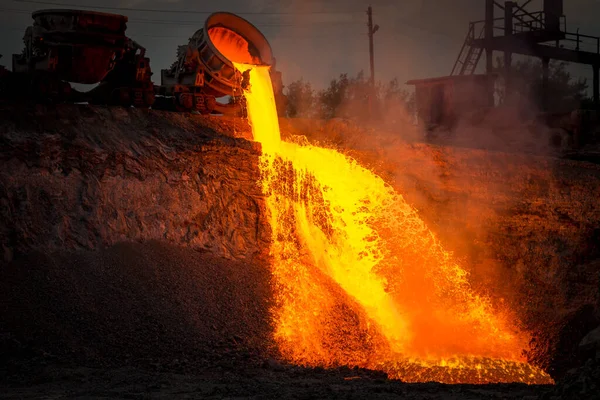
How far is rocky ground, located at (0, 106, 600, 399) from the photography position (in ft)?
30.4

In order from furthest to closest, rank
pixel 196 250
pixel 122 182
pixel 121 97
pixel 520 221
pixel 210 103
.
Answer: pixel 210 103
pixel 520 221
pixel 121 97
pixel 196 250
pixel 122 182

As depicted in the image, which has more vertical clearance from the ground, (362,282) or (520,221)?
(520,221)

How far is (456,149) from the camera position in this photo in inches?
607

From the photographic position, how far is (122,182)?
1195 centimetres

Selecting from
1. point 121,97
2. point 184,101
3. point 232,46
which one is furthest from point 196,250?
point 232,46

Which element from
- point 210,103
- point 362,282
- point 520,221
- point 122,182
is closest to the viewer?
point 122,182

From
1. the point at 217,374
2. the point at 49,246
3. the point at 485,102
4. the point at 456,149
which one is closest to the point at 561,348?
the point at 456,149

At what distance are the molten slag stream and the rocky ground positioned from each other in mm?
370

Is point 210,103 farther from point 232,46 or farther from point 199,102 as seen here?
point 232,46

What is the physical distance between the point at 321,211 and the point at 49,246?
5.14 meters

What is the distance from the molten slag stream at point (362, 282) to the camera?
38.3ft

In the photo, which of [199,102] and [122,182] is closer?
[122,182]

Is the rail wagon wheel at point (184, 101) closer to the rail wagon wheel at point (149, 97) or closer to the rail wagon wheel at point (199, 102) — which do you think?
the rail wagon wheel at point (199, 102)

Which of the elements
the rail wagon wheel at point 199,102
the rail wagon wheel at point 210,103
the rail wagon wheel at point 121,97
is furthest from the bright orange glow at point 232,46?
the rail wagon wheel at point 121,97
